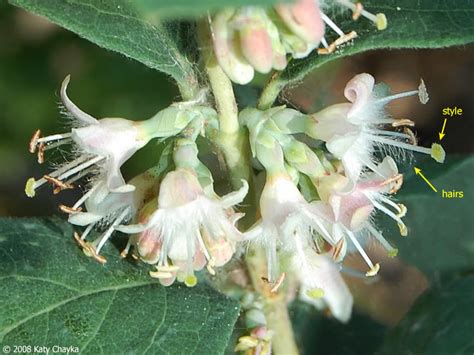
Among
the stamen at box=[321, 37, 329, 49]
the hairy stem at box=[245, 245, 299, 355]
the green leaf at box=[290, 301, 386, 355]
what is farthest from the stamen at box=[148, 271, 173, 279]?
the green leaf at box=[290, 301, 386, 355]

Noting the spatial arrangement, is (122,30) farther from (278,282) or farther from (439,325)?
(439,325)

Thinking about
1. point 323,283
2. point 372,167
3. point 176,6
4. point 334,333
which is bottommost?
point 334,333

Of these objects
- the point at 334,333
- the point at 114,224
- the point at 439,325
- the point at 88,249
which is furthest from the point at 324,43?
the point at 334,333

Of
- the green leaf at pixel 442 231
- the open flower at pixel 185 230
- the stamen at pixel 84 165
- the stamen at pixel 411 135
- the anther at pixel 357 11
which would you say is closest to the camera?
the anther at pixel 357 11

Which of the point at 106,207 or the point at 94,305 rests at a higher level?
the point at 106,207

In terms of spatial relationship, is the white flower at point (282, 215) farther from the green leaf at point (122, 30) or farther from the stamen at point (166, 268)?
the green leaf at point (122, 30)

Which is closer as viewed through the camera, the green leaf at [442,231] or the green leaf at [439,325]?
the green leaf at [439,325]

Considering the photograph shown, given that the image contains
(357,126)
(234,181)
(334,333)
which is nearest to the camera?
(357,126)

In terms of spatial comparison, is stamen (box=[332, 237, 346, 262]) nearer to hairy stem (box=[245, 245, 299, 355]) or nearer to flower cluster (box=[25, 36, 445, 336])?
flower cluster (box=[25, 36, 445, 336])

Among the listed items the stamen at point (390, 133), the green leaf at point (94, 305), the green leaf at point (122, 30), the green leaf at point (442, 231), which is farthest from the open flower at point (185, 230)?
the green leaf at point (442, 231)
